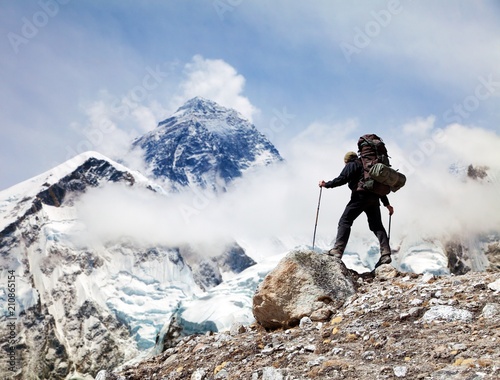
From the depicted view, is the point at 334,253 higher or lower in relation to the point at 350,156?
lower

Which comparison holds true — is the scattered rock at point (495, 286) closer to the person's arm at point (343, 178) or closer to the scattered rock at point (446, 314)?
the scattered rock at point (446, 314)

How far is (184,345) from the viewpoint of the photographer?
11016mm

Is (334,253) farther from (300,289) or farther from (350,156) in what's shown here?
(350,156)

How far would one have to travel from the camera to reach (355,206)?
40.3ft

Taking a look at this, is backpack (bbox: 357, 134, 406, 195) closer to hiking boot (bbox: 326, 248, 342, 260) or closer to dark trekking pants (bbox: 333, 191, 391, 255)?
dark trekking pants (bbox: 333, 191, 391, 255)

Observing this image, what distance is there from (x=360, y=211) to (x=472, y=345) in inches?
249

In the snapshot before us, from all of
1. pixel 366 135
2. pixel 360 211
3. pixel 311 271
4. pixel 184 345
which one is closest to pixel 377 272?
pixel 360 211

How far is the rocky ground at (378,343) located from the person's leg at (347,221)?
1588 millimetres

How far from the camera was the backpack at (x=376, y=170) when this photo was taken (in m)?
11.6

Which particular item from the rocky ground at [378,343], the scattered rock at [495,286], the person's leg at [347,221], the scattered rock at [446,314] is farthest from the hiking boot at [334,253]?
the scattered rock at [495,286]

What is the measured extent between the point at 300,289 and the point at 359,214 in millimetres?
3107

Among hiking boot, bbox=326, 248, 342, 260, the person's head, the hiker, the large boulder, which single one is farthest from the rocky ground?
the person's head

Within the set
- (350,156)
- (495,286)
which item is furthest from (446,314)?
(350,156)

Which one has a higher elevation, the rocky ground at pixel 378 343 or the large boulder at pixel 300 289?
the large boulder at pixel 300 289
